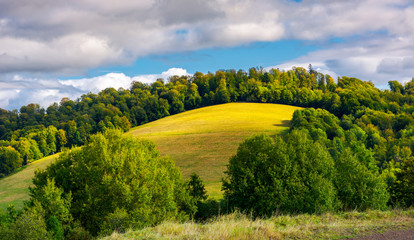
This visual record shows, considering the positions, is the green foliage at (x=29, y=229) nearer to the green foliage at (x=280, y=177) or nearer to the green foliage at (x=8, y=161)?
the green foliage at (x=280, y=177)

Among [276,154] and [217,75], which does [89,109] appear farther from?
[276,154]

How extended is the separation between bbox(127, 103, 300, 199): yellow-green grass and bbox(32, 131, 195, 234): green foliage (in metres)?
16.3

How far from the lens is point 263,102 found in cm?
13738

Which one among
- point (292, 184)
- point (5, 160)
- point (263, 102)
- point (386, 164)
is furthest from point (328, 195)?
point (263, 102)

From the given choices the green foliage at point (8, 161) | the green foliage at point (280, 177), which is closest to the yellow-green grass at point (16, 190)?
the green foliage at point (8, 161)

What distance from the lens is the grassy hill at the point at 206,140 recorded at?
195ft

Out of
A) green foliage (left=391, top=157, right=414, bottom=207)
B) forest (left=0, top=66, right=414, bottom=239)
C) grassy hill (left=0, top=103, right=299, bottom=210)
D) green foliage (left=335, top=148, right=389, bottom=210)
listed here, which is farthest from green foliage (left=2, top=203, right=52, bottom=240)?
green foliage (left=391, top=157, right=414, bottom=207)

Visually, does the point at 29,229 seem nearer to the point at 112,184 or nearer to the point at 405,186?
the point at 112,184

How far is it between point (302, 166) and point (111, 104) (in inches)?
5069

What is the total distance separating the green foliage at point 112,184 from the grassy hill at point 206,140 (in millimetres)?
16407

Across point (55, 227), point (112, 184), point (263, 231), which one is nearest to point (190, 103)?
point (112, 184)

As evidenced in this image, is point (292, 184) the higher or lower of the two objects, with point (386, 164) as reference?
higher

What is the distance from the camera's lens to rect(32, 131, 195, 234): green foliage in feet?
93.9

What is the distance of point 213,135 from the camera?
8125 cm
